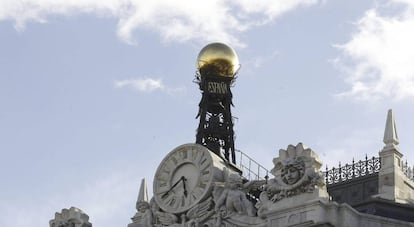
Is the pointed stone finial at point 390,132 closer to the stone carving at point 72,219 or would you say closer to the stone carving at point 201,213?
the stone carving at point 201,213

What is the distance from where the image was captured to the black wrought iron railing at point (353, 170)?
6166 cm

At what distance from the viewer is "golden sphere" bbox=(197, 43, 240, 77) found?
68188 mm

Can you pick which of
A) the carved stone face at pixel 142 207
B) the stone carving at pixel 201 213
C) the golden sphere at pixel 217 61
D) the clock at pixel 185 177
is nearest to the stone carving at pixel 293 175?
the stone carving at pixel 201 213

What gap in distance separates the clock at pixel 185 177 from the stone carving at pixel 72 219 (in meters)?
5.39

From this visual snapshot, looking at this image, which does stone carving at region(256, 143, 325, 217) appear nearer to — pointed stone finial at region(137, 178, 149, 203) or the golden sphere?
pointed stone finial at region(137, 178, 149, 203)

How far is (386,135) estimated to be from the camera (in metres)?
59.5

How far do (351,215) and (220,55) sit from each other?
18.7m

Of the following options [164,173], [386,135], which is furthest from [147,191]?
[386,135]

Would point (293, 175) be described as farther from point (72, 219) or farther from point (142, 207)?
point (72, 219)

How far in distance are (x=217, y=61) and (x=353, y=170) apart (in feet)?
34.0

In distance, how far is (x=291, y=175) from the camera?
172ft

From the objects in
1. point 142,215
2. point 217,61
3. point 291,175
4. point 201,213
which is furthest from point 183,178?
point 217,61

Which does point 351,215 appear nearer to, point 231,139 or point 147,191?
point 147,191

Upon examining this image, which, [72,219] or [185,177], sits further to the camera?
[72,219]
